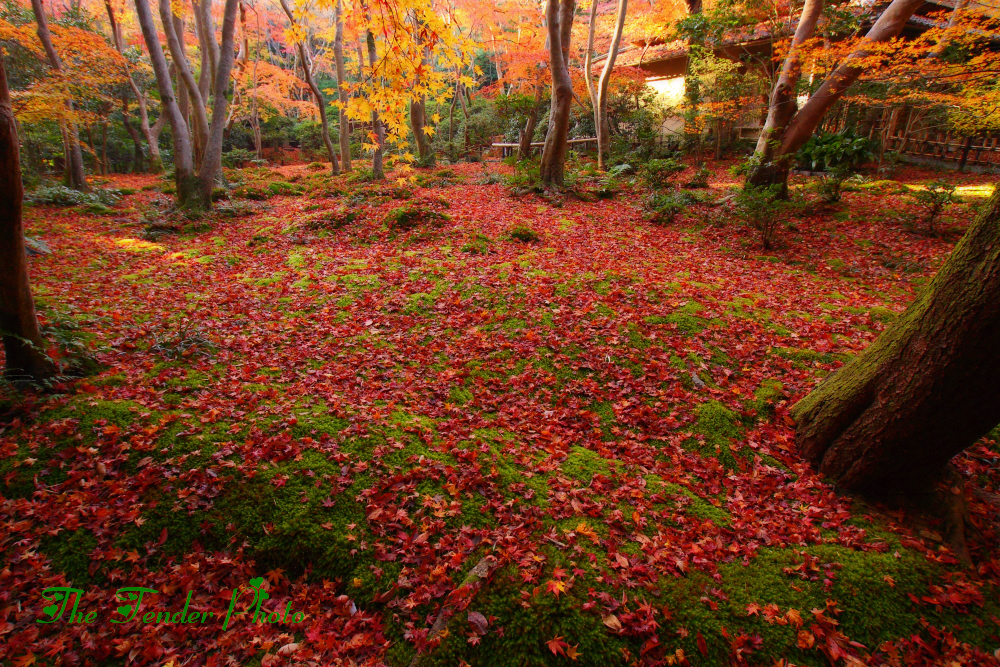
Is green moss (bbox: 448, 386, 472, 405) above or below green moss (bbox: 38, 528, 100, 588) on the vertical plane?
above

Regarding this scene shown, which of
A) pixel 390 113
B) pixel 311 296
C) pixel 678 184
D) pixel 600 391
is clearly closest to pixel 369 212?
pixel 311 296

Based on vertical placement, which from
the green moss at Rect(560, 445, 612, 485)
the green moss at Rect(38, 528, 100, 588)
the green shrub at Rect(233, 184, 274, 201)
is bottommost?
the green moss at Rect(560, 445, 612, 485)

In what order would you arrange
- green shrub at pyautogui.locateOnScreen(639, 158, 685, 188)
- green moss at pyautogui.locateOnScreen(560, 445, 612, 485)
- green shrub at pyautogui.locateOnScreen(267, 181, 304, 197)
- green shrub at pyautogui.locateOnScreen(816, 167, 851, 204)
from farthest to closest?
green shrub at pyautogui.locateOnScreen(267, 181, 304, 197) < green shrub at pyautogui.locateOnScreen(639, 158, 685, 188) < green shrub at pyautogui.locateOnScreen(816, 167, 851, 204) < green moss at pyautogui.locateOnScreen(560, 445, 612, 485)

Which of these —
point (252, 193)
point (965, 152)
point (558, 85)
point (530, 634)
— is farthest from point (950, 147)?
point (252, 193)

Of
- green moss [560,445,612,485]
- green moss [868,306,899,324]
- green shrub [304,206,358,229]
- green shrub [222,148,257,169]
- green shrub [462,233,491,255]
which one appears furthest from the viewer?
green shrub [222,148,257,169]

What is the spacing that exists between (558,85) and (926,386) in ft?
40.0

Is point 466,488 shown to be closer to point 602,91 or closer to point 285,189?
point 285,189

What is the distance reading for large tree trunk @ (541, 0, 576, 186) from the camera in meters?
11.9

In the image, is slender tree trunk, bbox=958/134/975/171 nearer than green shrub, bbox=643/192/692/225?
No

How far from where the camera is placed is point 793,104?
11266mm

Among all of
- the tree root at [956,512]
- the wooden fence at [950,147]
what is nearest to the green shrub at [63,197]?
the tree root at [956,512]

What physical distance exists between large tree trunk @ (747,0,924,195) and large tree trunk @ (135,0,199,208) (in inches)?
593

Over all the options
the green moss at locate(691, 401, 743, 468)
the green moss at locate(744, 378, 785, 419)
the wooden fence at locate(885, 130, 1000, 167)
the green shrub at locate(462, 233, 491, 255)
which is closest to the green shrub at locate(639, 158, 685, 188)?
the green shrub at locate(462, 233, 491, 255)

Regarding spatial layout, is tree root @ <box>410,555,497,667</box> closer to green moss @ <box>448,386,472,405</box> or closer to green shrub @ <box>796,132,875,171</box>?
green moss @ <box>448,386,472,405</box>
